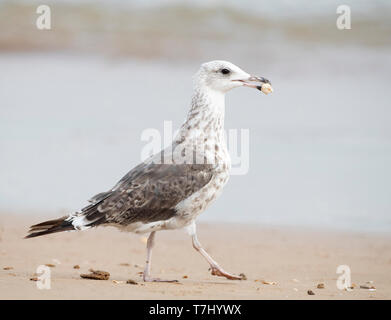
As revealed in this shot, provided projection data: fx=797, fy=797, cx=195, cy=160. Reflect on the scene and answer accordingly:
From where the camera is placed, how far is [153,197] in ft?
19.3

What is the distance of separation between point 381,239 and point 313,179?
6.14ft

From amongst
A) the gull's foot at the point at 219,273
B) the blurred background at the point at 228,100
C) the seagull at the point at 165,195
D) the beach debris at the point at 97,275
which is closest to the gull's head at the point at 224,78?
the seagull at the point at 165,195

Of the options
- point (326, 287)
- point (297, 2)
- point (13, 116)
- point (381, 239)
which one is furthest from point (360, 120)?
point (297, 2)

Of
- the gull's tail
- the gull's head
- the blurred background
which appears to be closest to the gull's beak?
the gull's head

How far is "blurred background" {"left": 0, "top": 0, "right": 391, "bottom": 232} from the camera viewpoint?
9.12 meters

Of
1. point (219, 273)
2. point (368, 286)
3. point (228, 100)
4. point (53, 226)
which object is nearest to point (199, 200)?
point (219, 273)

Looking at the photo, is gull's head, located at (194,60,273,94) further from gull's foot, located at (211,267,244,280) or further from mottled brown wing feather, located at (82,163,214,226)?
gull's foot, located at (211,267,244,280)

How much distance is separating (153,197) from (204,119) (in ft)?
2.59

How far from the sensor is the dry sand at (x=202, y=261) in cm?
538

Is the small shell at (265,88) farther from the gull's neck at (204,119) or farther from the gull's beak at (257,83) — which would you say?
the gull's neck at (204,119)

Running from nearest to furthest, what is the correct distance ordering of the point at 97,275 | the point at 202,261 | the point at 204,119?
the point at 97,275 → the point at 204,119 → the point at 202,261

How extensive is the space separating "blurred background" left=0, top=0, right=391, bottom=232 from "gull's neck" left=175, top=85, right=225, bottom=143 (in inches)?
90.7

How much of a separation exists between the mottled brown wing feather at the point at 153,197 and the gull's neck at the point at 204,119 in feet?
1.08

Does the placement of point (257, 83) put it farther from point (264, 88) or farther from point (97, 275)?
point (97, 275)
